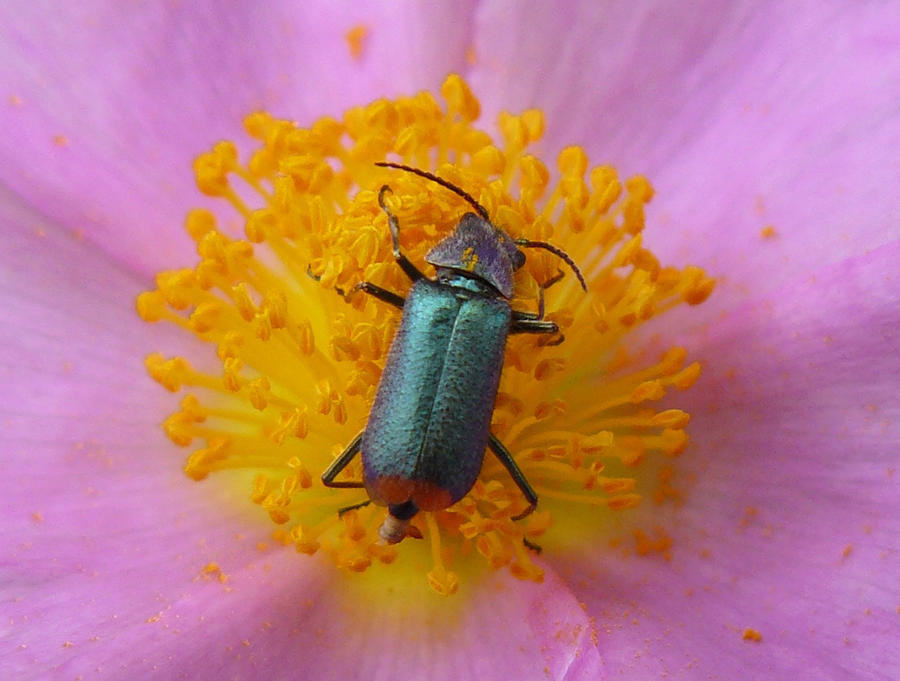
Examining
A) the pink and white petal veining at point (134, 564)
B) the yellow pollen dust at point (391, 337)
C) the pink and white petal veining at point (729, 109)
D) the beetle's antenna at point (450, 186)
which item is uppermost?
the pink and white petal veining at point (729, 109)

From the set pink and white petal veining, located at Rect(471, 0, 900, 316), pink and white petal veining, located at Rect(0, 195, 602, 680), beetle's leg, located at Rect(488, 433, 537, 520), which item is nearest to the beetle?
beetle's leg, located at Rect(488, 433, 537, 520)

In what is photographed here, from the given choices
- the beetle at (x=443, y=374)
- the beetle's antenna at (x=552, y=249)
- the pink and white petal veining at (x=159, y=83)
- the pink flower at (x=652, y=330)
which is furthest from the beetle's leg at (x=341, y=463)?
the pink and white petal veining at (x=159, y=83)

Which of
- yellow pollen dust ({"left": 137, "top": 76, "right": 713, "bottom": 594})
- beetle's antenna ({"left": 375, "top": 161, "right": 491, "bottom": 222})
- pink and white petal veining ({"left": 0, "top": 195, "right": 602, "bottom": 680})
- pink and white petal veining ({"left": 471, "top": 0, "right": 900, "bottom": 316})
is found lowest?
pink and white petal veining ({"left": 0, "top": 195, "right": 602, "bottom": 680})

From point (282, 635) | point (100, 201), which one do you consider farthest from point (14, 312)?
point (282, 635)

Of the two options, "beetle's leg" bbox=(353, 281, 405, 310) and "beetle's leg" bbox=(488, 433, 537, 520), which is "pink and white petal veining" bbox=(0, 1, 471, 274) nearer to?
"beetle's leg" bbox=(353, 281, 405, 310)

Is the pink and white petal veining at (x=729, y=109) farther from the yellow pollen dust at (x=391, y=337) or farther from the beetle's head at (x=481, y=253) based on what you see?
the beetle's head at (x=481, y=253)

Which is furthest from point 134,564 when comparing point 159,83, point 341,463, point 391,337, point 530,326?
point 159,83
